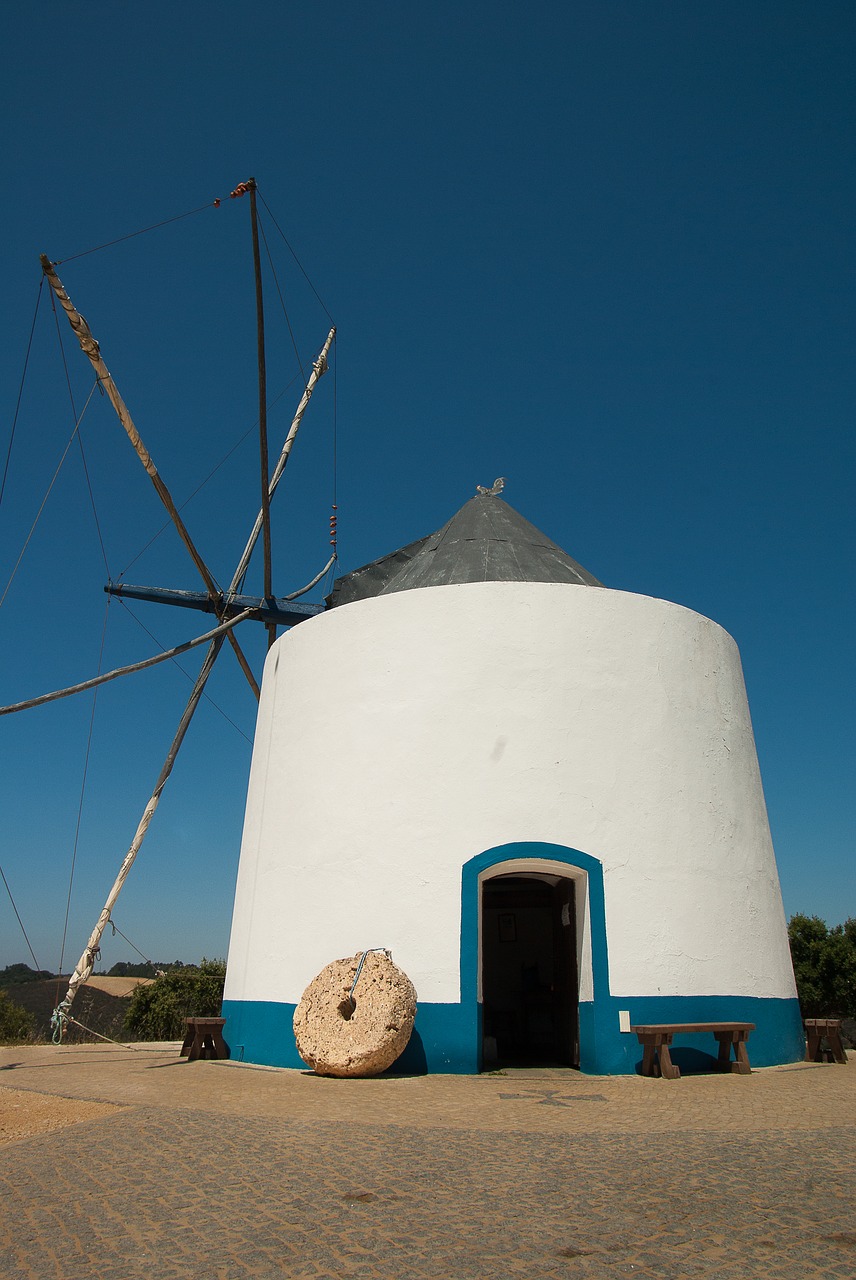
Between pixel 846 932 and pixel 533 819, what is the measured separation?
32.5 ft

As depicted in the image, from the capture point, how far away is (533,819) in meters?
9.73

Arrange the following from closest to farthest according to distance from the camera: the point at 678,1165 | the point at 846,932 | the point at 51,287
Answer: the point at 678,1165 → the point at 51,287 → the point at 846,932

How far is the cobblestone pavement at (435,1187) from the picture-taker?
11.9 feet

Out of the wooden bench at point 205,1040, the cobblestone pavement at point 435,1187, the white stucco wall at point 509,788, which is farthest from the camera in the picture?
the wooden bench at point 205,1040

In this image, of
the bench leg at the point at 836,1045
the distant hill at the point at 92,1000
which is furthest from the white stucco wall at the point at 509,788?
the distant hill at the point at 92,1000

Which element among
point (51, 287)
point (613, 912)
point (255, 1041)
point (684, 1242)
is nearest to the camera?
point (684, 1242)

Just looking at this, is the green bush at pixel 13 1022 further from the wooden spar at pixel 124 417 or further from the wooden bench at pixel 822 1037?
the wooden bench at pixel 822 1037

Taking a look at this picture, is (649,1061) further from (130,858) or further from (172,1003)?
(172,1003)

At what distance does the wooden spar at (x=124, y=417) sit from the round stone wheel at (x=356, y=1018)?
7741 millimetres

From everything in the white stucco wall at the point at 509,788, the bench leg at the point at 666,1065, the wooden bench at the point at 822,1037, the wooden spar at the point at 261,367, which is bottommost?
the bench leg at the point at 666,1065

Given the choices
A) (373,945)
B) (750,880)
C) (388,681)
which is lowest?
(373,945)

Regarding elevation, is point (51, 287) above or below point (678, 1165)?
above

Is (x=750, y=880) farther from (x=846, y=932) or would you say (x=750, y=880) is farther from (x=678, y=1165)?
(x=846, y=932)

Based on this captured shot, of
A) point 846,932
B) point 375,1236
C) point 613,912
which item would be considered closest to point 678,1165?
point 375,1236
